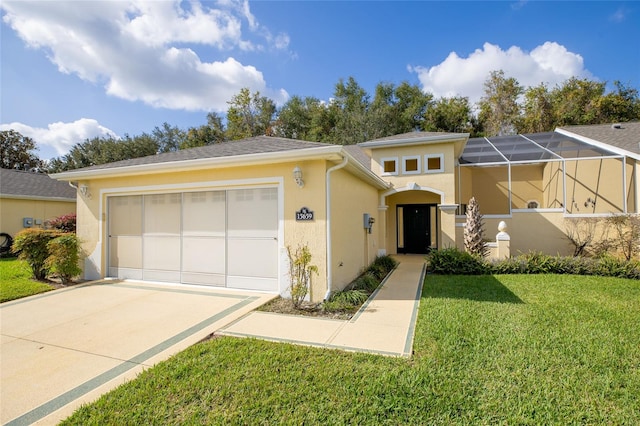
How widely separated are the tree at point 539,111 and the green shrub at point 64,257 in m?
30.7

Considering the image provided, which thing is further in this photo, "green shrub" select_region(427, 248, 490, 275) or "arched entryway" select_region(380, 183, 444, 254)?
"arched entryway" select_region(380, 183, 444, 254)

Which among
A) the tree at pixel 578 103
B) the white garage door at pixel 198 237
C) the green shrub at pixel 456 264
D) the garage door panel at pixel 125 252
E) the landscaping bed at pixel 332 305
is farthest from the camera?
the tree at pixel 578 103

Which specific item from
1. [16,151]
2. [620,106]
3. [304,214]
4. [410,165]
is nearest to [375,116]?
[410,165]

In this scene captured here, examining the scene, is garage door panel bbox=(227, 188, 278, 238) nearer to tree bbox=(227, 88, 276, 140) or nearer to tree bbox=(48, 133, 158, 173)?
tree bbox=(227, 88, 276, 140)

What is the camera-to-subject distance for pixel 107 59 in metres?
8.87

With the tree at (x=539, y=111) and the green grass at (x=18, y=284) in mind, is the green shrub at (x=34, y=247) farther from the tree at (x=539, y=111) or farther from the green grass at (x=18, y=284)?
the tree at (x=539, y=111)

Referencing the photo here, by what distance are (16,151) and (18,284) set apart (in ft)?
116

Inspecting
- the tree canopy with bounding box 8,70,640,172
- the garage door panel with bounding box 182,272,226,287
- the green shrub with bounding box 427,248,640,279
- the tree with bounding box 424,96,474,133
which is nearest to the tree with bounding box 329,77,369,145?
the tree canopy with bounding box 8,70,640,172

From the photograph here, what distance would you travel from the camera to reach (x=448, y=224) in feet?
36.9

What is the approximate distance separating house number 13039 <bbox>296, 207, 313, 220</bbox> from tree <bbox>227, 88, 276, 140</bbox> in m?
26.5

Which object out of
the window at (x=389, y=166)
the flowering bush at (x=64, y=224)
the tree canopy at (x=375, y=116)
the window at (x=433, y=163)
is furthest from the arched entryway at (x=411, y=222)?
the flowering bush at (x=64, y=224)

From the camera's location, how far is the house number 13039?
611 cm

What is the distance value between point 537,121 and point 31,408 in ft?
104

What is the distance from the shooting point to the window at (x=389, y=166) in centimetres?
1213
